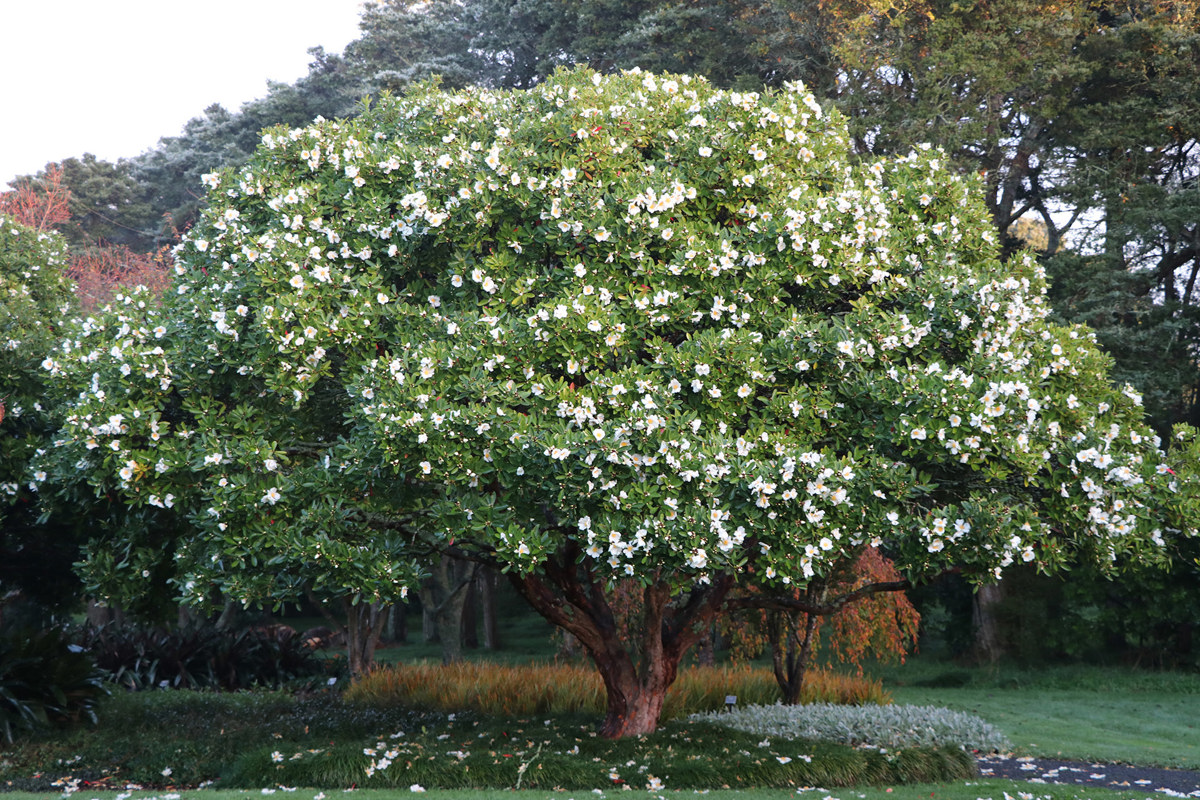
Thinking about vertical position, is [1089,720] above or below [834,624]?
below

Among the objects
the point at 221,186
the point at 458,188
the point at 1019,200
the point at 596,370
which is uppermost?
the point at 1019,200

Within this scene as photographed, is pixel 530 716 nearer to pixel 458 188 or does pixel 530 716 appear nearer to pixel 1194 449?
pixel 458 188

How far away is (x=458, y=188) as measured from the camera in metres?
8.67

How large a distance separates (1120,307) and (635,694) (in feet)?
43.0

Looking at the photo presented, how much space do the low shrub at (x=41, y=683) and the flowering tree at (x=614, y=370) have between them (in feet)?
12.1

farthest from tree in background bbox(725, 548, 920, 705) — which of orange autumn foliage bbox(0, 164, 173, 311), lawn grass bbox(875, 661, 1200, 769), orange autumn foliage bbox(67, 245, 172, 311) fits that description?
orange autumn foliage bbox(0, 164, 173, 311)

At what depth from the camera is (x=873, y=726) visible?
37.1 ft

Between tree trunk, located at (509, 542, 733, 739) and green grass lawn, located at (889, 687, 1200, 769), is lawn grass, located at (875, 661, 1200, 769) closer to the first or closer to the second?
green grass lawn, located at (889, 687, 1200, 769)

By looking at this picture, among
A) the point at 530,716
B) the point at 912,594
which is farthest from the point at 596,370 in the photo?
the point at 912,594

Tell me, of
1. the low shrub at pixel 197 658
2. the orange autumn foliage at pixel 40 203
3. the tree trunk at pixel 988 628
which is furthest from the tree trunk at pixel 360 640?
the orange autumn foliage at pixel 40 203

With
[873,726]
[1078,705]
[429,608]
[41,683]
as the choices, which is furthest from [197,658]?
[1078,705]

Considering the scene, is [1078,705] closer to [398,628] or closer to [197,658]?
[197,658]

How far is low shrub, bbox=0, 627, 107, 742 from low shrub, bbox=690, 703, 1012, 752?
26.2ft

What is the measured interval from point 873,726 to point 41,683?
10431mm
